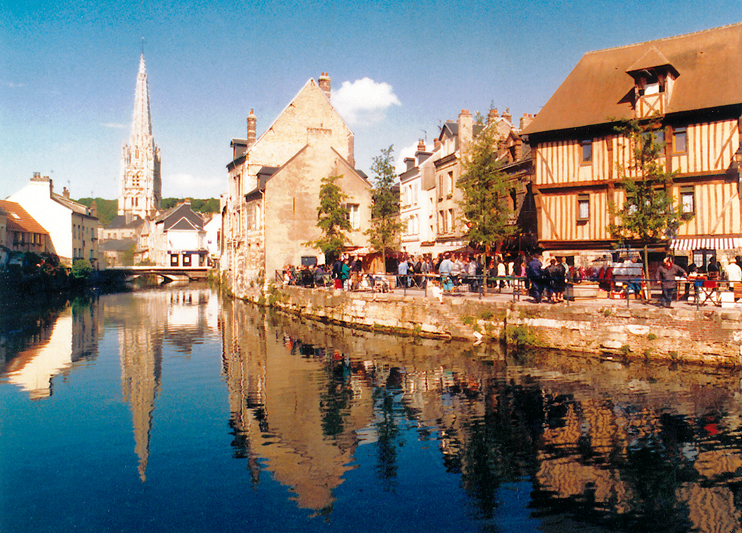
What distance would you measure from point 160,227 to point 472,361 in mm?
87422

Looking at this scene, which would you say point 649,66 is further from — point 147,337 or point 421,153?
point 421,153

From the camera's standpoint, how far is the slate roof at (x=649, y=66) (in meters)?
20.6

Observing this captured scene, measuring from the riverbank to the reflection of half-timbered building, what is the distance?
556 centimetres

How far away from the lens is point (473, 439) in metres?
9.23

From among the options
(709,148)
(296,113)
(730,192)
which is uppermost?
(296,113)

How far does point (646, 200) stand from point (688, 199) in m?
3.80

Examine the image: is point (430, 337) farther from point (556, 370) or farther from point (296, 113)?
point (296, 113)

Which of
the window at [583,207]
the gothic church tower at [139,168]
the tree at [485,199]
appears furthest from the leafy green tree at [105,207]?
the window at [583,207]

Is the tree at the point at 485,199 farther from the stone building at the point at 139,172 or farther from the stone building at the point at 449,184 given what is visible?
the stone building at the point at 139,172

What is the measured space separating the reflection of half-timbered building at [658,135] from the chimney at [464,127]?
10.4 m

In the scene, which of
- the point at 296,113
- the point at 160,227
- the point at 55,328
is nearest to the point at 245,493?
the point at 55,328

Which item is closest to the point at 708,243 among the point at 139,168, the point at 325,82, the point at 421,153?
the point at 421,153

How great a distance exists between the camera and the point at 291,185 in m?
33.3

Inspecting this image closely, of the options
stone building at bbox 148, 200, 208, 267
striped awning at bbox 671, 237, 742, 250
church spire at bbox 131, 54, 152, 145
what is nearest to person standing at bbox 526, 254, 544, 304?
striped awning at bbox 671, 237, 742, 250
